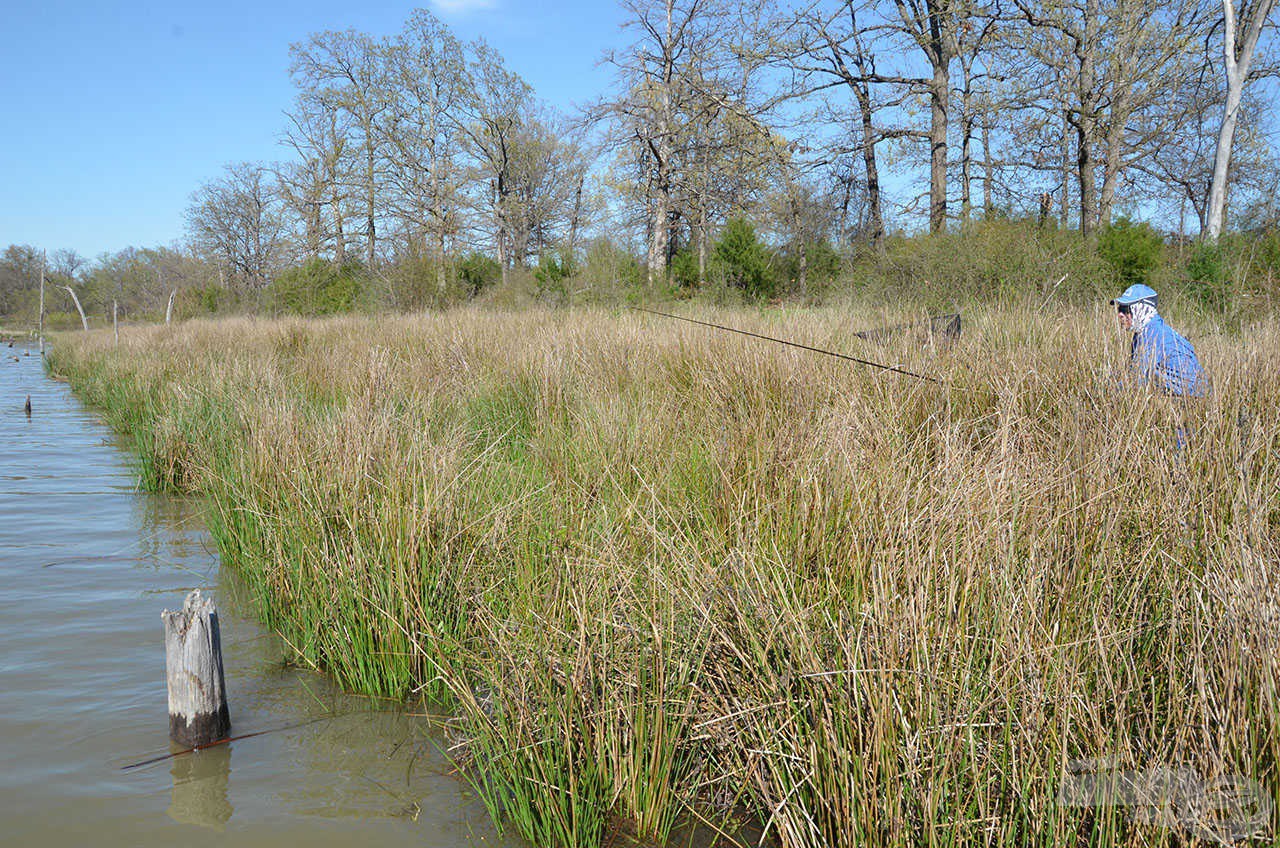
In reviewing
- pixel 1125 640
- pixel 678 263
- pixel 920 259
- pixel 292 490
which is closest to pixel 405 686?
pixel 292 490

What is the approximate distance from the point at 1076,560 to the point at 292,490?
3111 millimetres

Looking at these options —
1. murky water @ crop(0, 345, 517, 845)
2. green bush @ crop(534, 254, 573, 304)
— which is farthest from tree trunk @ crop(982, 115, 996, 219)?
murky water @ crop(0, 345, 517, 845)

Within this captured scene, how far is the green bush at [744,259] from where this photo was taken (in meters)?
19.4

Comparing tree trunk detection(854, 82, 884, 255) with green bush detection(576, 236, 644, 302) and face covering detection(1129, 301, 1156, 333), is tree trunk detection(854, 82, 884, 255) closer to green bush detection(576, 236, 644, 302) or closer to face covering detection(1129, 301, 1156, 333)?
green bush detection(576, 236, 644, 302)

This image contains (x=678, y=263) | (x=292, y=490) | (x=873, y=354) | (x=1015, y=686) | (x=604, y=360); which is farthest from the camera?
(x=678, y=263)

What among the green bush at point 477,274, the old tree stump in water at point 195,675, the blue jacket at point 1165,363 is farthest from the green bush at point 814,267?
the old tree stump in water at point 195,675

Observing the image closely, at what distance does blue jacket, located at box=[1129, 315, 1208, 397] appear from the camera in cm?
350

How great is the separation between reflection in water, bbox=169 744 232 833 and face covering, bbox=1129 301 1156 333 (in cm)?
481

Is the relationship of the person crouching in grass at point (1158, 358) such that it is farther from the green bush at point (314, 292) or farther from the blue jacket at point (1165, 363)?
the green bush at point (314, 292)

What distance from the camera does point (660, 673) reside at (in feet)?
6.54

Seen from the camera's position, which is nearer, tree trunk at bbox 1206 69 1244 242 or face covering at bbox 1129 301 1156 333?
face covering at bbox 1129 301 1156 333

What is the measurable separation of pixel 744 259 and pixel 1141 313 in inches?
606

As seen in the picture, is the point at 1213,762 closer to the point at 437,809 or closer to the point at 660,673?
the point at 660,673

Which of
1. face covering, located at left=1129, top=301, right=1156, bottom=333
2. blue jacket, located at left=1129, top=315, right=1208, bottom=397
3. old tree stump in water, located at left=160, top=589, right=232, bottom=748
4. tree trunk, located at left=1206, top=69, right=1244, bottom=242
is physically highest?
tree trunk, located at left=1206, top=69, right=1244, bottom=242
